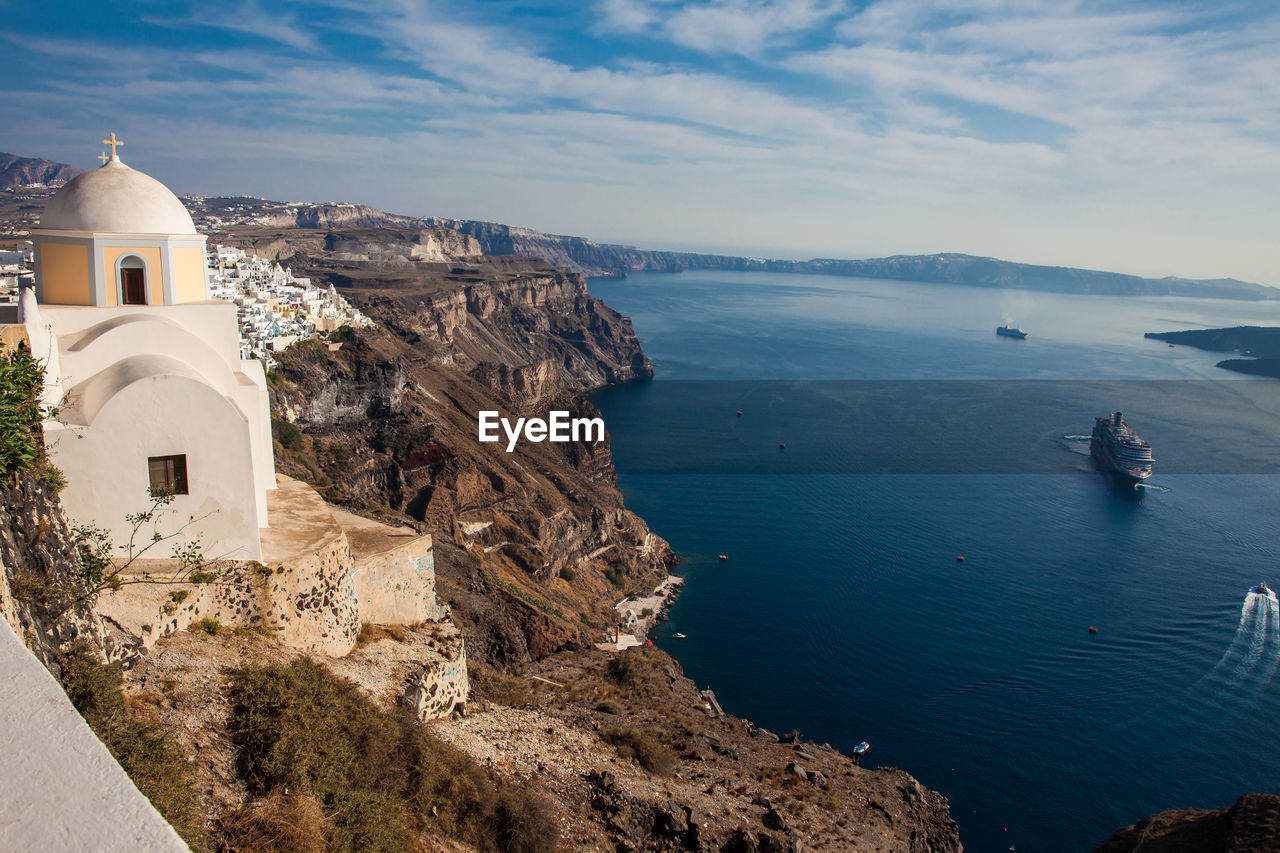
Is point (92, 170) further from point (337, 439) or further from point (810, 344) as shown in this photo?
point (810, 344)

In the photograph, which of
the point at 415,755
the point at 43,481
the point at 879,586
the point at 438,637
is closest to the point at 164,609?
the point at 43,481

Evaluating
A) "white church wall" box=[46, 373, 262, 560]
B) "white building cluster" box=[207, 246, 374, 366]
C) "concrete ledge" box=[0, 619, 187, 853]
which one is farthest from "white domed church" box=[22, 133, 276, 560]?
"white building cluster" box=[207, 246, 374, 366]

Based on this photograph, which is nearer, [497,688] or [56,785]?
[56,785]

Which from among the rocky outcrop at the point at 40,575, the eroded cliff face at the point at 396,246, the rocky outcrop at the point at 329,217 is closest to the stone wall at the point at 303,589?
the rocky outcrop at the point at 40,575

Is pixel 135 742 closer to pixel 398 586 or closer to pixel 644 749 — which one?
pixel 398 586

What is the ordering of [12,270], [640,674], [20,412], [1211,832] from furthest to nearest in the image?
[12,270]
[640,674]
[1211,832]
[20,412]

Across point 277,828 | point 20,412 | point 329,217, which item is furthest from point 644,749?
Answer: point 329,217

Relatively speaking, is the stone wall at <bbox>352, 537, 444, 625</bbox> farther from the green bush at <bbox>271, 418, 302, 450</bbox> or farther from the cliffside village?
the cliffside village
